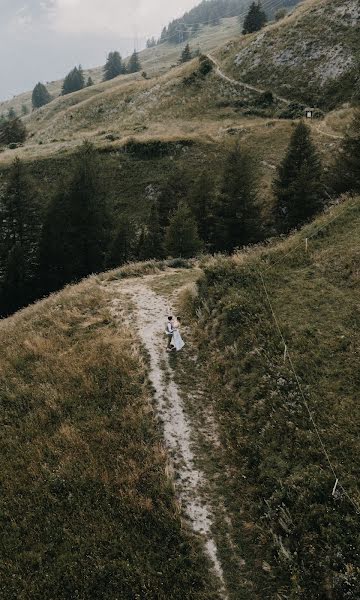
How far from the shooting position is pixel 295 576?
9133mm

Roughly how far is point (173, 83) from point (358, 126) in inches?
2539

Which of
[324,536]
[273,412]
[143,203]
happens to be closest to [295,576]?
[324,536]

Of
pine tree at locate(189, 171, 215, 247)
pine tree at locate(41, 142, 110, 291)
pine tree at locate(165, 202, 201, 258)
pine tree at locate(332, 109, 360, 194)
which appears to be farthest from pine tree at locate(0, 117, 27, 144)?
pine tree at locate(332, 109, 360, 194)

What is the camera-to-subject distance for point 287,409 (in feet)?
41.8

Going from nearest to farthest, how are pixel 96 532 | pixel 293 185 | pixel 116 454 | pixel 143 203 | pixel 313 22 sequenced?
pixel 96 532 < pixel 116 454 < pixel 293 185 < pixel 143 203 < pixel 313 22

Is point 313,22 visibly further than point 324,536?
Yes

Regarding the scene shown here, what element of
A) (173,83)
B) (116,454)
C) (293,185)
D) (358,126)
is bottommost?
(116,454)

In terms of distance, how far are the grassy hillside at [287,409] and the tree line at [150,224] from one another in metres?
17.1

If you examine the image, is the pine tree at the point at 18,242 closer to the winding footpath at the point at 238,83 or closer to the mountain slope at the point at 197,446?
the mountain slope at the point at 197,446

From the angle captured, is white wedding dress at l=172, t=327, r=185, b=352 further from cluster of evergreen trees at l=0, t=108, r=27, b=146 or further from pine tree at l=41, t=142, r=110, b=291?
cluster of evergreen trees at l=0, t=108, r=27, b=146

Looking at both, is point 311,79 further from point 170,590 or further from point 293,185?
point 170,590

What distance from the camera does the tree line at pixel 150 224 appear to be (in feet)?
124

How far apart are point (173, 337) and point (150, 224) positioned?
2799cm

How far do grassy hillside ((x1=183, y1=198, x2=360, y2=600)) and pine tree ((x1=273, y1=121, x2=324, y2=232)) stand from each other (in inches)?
635
